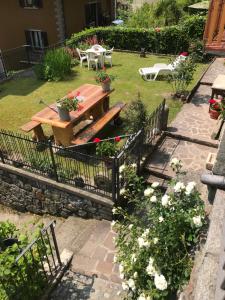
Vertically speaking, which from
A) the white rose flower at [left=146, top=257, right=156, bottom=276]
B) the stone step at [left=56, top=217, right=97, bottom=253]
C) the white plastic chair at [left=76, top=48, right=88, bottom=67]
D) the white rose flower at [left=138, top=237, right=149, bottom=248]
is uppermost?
the white rose flower at [left=138, top=237, right=149, bottom=248]

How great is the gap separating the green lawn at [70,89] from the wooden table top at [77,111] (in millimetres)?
1930

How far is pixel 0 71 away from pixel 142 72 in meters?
7.49

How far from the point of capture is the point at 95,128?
8.73 metres

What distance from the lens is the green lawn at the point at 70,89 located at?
36.2ft

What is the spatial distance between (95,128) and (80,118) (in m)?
0.83

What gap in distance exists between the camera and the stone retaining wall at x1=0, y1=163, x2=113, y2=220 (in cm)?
707

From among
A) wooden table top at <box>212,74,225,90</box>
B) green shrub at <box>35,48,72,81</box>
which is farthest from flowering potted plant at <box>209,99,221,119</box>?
green shrub at <box>35,48,72,81</box>

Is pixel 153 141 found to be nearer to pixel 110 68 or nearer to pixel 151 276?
pixel 151 276

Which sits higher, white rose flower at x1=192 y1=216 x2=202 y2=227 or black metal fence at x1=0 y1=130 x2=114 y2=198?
white rose flower at x1=192 y1=216 x2=202 y2=227

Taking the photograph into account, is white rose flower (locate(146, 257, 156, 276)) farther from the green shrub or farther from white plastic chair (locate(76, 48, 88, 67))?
white plastic chair (locate(76, 48, 88, 67))

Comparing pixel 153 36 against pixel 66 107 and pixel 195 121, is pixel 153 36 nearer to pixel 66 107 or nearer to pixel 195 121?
pixel 195 121

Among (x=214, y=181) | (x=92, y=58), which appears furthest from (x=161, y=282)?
(x=92, y=58)

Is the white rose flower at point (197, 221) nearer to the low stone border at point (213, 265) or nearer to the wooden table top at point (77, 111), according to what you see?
the low stone border at point (213, 265)

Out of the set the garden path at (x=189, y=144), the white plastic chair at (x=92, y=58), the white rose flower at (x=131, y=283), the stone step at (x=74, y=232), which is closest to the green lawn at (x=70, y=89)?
the white plastic chair at (x=92, y=58)
